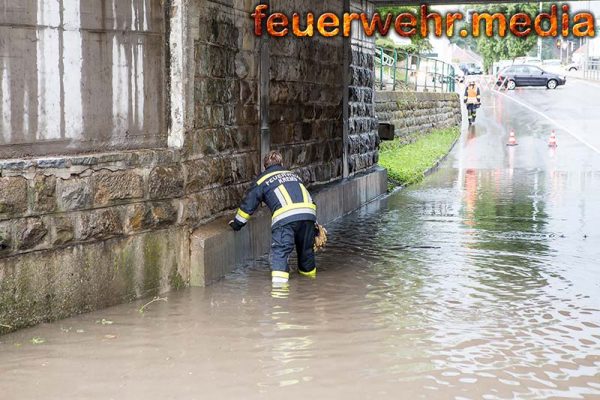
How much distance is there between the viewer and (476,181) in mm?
22281

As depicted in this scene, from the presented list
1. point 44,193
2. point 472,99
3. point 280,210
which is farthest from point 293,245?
point 472,99

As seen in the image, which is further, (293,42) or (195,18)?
(293,42)

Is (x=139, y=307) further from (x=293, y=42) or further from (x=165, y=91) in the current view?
(x=293, y=42)

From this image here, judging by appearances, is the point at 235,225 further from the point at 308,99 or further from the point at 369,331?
Answer: the point at 308,99

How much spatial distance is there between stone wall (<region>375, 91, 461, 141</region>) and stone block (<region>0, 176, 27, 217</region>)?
1842 cm

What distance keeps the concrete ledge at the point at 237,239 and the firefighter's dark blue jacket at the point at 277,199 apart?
0.39 metres

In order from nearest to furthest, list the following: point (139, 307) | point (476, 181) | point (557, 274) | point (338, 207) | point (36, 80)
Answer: point (36, 80) → point (139, 307) → point (557, 274) → point (338, 207) → point (476, 181)

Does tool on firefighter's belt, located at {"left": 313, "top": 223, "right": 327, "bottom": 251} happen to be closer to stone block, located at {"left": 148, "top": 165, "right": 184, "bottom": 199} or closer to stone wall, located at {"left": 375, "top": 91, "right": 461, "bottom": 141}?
stone block, located at {"left": 148, "top": 165, "right": 184, "bottom": 199}

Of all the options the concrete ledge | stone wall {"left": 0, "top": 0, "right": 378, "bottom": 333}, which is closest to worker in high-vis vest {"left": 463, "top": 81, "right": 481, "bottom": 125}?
the concrete ledge

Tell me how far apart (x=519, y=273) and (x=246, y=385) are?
5.28m

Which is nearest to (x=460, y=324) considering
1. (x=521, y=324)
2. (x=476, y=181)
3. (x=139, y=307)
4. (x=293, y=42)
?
(x=521, y=324)

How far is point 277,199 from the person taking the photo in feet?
34.7

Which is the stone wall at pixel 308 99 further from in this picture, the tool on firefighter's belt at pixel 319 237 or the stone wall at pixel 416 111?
the stone wall at pixel 416 111

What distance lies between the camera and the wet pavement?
22.0ft
